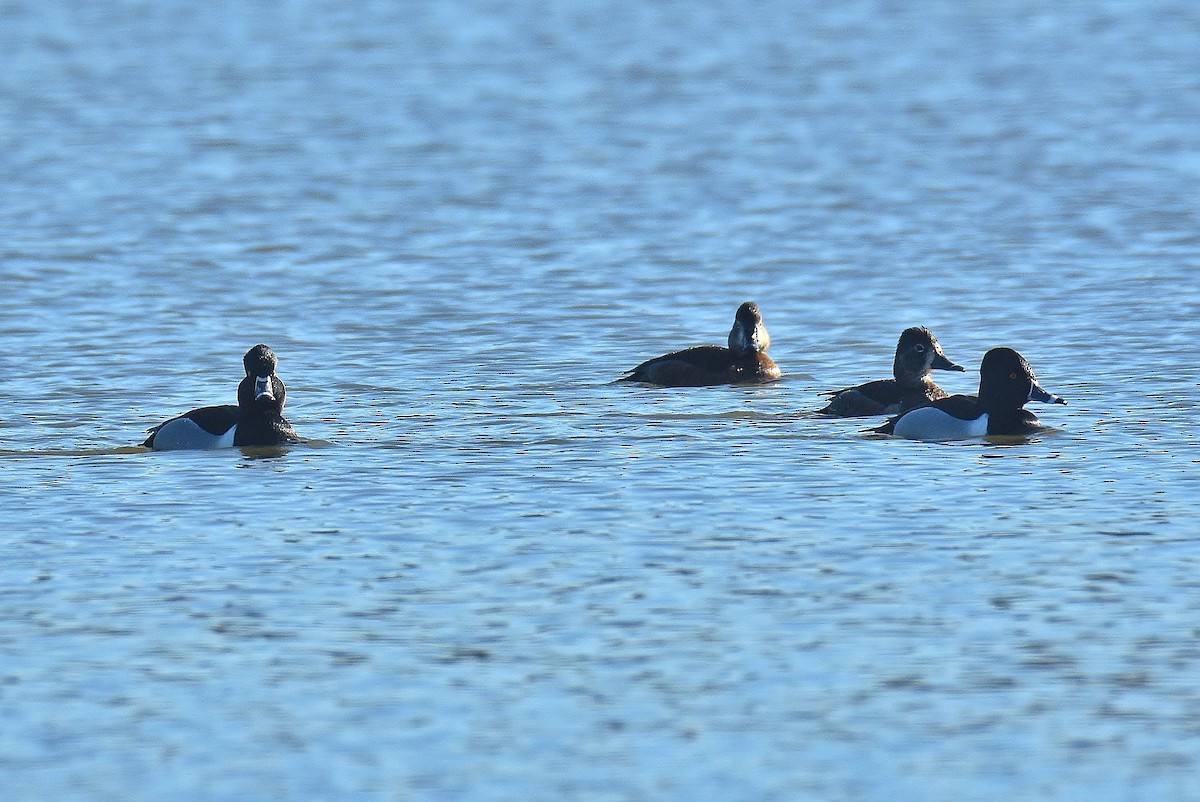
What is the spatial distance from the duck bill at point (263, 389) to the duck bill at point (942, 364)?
5823 mm

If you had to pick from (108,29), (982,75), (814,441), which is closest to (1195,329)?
(814,441)

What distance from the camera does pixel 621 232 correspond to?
30938mm

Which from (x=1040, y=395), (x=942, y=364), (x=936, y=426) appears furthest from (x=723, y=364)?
(x=1040, y=395)

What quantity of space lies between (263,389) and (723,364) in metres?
4.67

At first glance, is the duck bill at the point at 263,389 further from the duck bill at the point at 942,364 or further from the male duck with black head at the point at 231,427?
the duck bill at the point at 942,364

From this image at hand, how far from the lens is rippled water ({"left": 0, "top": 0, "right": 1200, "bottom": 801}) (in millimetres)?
10656

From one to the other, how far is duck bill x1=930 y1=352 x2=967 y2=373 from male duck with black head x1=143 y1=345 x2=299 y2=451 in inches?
226

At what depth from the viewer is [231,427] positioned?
18031 millimetres

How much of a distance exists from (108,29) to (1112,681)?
5388 cm

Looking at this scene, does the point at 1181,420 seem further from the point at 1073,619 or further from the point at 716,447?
the point at 1073,619

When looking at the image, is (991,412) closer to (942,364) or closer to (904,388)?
(904,388)

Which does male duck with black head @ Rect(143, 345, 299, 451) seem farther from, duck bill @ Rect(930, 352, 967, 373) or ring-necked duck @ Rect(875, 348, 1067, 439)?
duck bill @ Rect(930, 352, 967, 373)

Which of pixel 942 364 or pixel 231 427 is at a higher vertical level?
→ pixel 942 364

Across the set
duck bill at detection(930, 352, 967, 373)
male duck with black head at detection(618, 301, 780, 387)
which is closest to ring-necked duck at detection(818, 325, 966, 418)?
duck bill at detection(930, 352, 967, 373)
